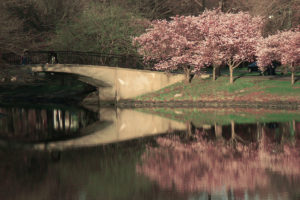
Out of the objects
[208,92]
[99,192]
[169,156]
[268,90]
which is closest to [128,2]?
[208,92]

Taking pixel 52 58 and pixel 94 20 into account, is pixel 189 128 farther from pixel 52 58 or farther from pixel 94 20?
pixel 94 20

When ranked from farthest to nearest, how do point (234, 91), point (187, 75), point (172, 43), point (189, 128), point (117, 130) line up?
1. point (187, 75)
2. point (172, 43)
3. point (234, 91)
4. point (117, 130)
5. point (189, 128)

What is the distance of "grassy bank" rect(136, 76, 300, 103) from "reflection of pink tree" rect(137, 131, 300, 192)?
19.7 meters

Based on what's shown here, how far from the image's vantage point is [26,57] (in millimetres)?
52250

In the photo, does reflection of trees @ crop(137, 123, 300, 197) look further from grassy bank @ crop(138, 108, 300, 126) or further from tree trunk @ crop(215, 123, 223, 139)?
grassy bank @ crop(138, 108, 300, 126)

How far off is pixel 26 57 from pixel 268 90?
22783mm

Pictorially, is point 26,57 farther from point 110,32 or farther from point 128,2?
point 128,2

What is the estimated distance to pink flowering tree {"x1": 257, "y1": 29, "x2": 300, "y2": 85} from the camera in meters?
42.9

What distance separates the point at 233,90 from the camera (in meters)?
46.5

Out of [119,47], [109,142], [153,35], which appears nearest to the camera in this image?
[109,142]

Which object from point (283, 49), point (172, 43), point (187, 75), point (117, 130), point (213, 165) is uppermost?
point (172, 43)

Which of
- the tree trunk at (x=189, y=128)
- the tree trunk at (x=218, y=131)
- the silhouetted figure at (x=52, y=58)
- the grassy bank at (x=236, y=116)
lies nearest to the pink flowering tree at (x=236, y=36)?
the grassy bank at (x=236, y=116)

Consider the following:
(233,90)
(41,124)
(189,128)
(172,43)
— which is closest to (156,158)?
(189,128)

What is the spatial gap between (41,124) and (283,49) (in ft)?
65.9
